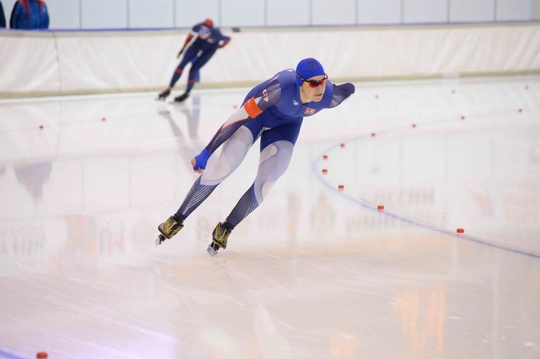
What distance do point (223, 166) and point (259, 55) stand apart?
1216cm

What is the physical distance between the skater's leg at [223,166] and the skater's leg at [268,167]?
12 cm

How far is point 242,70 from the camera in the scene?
55.9 ft

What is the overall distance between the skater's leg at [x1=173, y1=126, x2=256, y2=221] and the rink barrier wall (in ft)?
31.6

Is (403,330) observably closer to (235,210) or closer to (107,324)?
(107,324)

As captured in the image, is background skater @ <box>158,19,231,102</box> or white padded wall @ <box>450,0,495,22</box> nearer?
background skater @ <box>158,19,231,102</box>

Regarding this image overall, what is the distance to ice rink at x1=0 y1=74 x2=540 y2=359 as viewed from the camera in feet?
12.4

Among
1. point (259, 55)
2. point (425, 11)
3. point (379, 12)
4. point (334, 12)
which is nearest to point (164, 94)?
point (259, 55)

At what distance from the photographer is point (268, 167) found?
5.19 meters

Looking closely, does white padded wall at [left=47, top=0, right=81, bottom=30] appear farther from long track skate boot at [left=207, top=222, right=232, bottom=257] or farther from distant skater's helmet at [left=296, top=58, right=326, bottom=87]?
distant skater's helmet at [left=296, top=58, right=326, bottom=87]

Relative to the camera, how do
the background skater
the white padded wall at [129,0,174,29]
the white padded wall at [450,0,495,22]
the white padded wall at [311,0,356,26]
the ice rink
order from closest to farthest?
1. the ice rink
2. the background skater
3. the white padded wall at [129,0,174,29]
4. the white padded wall at [311,0,356,26]
5. the white padded wall at [450,0,495,22]

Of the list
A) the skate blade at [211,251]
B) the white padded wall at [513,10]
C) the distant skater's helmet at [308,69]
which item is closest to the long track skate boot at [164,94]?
the white padded wall at [513,10]

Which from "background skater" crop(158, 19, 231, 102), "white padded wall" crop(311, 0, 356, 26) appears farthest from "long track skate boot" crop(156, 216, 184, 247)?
"white padded wall" crop(311, 0, 356, 26)

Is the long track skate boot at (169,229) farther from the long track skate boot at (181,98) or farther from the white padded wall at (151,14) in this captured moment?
the white padded wall at (151,14)

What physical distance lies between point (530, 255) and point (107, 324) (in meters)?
2.41
